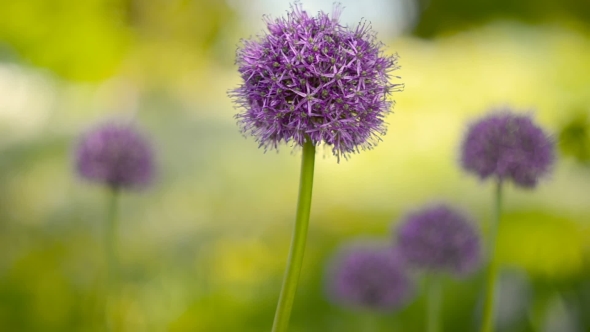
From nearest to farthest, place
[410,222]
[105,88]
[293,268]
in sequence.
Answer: [293,268]
[410,222]
[105,88]

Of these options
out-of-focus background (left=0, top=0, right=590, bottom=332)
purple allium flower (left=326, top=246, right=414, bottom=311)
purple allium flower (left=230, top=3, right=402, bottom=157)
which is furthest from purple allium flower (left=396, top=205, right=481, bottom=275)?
purple allium flower (left=230, top=3, right=402, bottom=157)

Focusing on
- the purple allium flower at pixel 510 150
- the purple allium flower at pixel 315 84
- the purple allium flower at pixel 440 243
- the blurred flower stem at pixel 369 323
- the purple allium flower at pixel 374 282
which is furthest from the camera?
the blurred flower stem at pixel 369 323

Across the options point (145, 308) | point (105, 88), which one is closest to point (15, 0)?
point (105, 88)

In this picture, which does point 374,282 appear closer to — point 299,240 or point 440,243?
point 440,243

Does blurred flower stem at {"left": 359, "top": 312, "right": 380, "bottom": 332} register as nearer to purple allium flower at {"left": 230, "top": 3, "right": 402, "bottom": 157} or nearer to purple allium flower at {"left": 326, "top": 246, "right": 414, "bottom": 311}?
purple allium flower at {"left": 326, "top": 246, "right": 414, "bottom": 311}

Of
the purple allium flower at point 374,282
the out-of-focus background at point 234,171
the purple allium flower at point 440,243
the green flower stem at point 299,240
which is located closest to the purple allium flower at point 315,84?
the green flower stem at point 299,240

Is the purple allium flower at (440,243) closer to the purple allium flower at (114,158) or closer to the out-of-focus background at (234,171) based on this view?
the out-of-focus background at (234,171)

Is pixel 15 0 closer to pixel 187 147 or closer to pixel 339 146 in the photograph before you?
pixel 187 147
